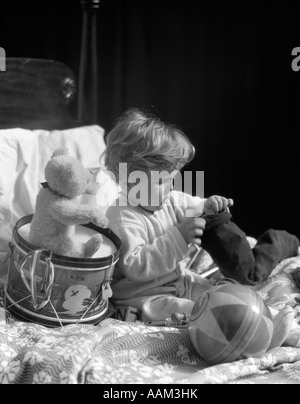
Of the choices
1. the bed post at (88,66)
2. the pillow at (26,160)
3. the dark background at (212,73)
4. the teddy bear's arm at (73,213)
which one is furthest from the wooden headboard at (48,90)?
the teddy bear's arm at (73,213)

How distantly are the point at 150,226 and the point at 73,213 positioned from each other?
1.08 feet

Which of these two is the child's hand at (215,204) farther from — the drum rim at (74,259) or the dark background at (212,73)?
the dark background at (212,73)

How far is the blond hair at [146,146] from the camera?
5.77 feet

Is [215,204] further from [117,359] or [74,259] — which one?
[117,359]

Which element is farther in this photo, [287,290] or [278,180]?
[278,180]

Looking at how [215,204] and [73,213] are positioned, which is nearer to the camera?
[73,213]

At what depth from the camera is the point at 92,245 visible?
1586mm

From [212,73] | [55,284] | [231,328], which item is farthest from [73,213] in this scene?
[212,73]

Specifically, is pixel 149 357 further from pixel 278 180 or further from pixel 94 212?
pixel 278 180

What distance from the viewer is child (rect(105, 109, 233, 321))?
1.72m

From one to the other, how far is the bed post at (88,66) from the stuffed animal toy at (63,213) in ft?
3.57
